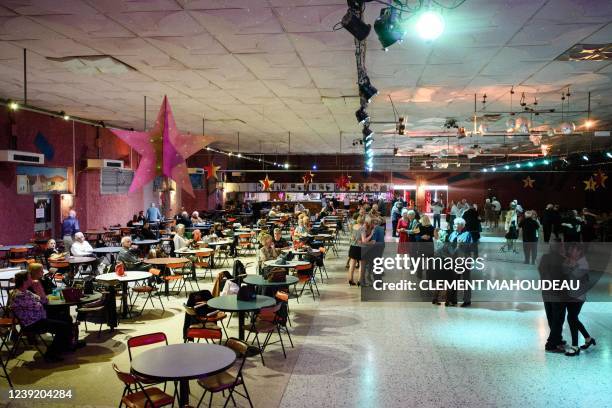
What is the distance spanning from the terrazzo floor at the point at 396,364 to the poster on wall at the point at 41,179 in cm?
581

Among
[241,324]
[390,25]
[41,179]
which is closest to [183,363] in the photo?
[241,324]

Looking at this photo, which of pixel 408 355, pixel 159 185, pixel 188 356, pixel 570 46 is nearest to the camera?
pixel 188 356

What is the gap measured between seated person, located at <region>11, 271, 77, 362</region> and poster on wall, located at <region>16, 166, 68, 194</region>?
6395mm

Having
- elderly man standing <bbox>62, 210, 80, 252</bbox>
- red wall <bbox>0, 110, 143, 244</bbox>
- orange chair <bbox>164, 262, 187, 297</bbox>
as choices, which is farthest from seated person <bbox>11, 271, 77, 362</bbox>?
elderly man standing <bbox>62, 210, 80, 252</bbox>

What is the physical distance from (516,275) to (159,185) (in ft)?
43.3

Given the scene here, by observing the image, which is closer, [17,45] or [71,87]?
[17,45]

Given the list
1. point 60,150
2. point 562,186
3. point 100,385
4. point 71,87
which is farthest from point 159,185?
point 562,186

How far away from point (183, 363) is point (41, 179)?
9.88 meters

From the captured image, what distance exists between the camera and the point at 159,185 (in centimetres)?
1847

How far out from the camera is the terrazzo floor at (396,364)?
4.54m

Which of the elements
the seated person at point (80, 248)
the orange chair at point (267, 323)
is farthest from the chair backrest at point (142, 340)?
the seated person at point (80, 248)

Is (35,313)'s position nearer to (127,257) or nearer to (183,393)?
(183,393)

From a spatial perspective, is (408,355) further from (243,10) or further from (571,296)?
(243,10)

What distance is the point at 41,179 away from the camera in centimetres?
1168
